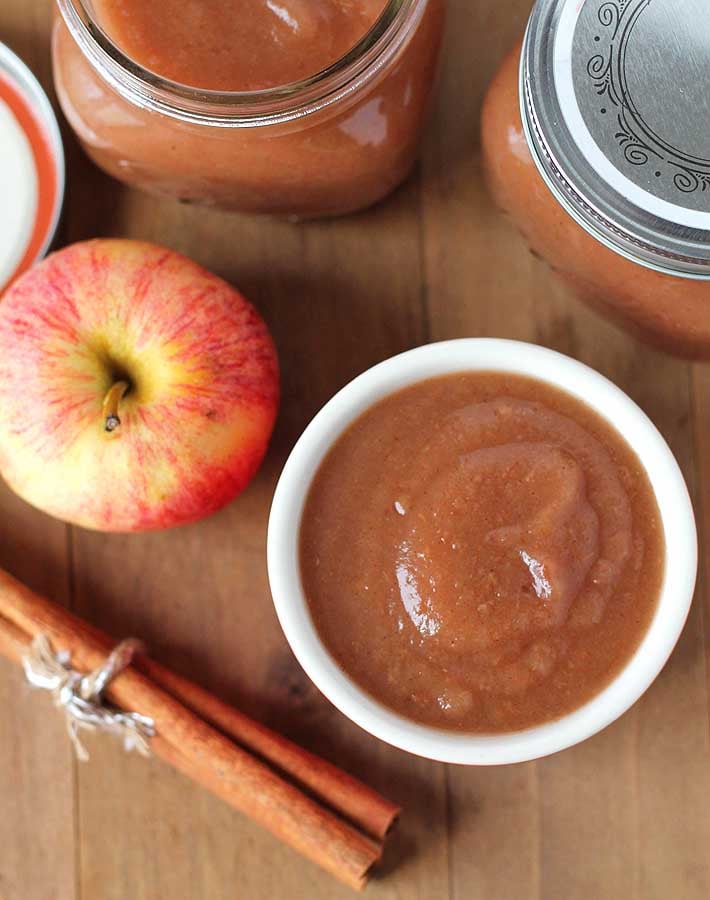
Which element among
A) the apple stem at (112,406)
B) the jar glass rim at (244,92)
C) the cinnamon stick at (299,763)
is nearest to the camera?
the jar glass rim at (244,92)

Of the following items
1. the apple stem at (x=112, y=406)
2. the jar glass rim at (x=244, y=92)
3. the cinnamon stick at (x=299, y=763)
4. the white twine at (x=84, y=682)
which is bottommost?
the cinnamon stick at (x=299, y=763)

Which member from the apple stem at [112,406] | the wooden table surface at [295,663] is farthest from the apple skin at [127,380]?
the wooden table surface at [295,663]

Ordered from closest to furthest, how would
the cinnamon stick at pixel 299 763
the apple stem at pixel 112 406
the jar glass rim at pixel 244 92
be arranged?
the jar glass rim at pixel 244 92
the apple stem at pixel 112 406
the cinnamon stick at pixel 299 763

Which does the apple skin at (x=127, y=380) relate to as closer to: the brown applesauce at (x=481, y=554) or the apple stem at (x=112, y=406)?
the apple stem at (x=112, y=406)

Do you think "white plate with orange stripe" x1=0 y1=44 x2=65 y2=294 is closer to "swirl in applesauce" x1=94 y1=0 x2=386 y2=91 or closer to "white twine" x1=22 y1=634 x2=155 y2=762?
"swirl in applesauce" x1=94 y1=0 x2=386 y2=91

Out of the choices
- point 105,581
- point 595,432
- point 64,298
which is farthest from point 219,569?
point 595,432

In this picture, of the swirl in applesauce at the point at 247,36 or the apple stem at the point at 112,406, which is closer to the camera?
the swirl in applesauce at the point at 247,36

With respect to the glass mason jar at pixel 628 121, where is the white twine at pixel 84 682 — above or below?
below

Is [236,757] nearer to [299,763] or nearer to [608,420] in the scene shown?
[299,763]
